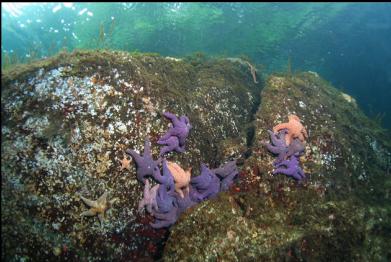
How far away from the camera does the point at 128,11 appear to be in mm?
19766

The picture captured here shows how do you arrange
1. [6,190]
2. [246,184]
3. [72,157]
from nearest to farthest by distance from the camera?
[6,190] < [72,157] < [246,184]

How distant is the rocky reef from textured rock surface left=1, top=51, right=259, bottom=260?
0.05 feet

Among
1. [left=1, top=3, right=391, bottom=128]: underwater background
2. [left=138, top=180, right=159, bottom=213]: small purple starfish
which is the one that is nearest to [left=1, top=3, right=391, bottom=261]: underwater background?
[left=138, top=180, right=159, bottom=213]: small purple starfish

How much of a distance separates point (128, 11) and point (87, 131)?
1748 centimetres

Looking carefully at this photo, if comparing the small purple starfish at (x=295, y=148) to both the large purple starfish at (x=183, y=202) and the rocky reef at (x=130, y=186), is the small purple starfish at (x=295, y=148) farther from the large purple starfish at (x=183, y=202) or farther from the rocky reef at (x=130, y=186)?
the large purple starfish at (x=183, y=202)

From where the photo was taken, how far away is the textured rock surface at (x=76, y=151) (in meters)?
4.19

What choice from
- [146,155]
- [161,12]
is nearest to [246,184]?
[146,155]

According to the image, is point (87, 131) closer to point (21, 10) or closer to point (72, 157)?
point (72, 157)

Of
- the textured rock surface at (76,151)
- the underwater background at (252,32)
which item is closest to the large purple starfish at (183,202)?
the textured rock surface at (76,151)

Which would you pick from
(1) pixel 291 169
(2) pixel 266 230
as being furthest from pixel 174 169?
(1) pixel 291 169

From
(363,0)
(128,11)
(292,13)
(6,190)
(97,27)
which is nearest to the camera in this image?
(6,190)

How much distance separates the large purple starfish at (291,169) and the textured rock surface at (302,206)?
0.43ft

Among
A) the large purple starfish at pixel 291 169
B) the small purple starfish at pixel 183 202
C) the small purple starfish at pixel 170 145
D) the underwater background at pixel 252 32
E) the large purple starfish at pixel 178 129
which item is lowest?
the underwater background at pixel 252 32

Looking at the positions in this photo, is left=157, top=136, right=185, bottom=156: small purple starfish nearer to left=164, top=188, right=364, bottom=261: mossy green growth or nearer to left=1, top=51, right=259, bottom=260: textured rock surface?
left=1, top=51, right=259, bottom=260: textured rock surface
